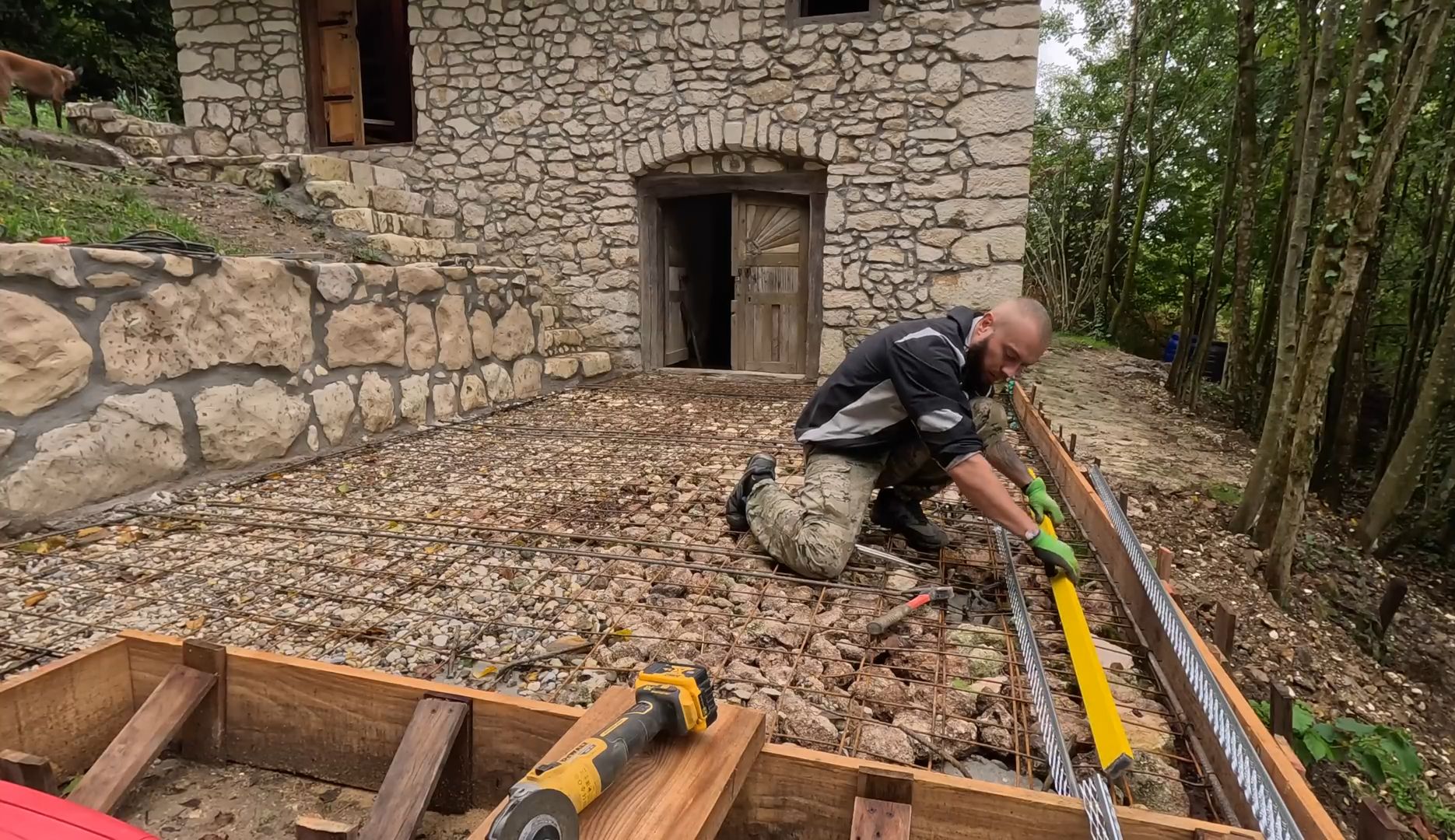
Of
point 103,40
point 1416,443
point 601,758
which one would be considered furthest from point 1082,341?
point 103,40

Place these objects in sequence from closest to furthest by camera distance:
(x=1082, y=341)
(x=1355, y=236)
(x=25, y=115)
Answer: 1. (x=1355, y=236)
2. (x=25, y=115)
3. (x=1082, y=341)

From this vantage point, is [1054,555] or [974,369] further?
Answer: [974,369]

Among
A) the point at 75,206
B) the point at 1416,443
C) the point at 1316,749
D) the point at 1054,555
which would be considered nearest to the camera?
the point at 1054,555

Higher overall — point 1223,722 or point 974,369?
point 974,369

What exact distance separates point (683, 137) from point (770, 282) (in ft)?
4.52

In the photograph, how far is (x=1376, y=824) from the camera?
109cm

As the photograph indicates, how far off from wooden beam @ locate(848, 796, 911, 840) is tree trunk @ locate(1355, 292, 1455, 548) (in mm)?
4584

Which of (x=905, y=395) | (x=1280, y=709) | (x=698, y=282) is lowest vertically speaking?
(x=1280, y=709)

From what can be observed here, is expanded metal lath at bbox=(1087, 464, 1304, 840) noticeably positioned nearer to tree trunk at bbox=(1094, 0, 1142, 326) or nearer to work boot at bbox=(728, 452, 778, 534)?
work boot at bbox=(728, 452, 778, 534)

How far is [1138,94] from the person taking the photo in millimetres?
12250

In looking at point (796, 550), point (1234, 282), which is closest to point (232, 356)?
point (796, 550)

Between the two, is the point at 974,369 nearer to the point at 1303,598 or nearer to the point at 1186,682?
the point at 1186,682

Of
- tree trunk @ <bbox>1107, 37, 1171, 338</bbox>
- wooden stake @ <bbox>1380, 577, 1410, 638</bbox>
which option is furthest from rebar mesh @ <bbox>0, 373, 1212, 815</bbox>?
tree trunk @ <bbox>1107, 37, 1171, 338</bbox>

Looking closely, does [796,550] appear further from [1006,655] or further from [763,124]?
[763,124]
